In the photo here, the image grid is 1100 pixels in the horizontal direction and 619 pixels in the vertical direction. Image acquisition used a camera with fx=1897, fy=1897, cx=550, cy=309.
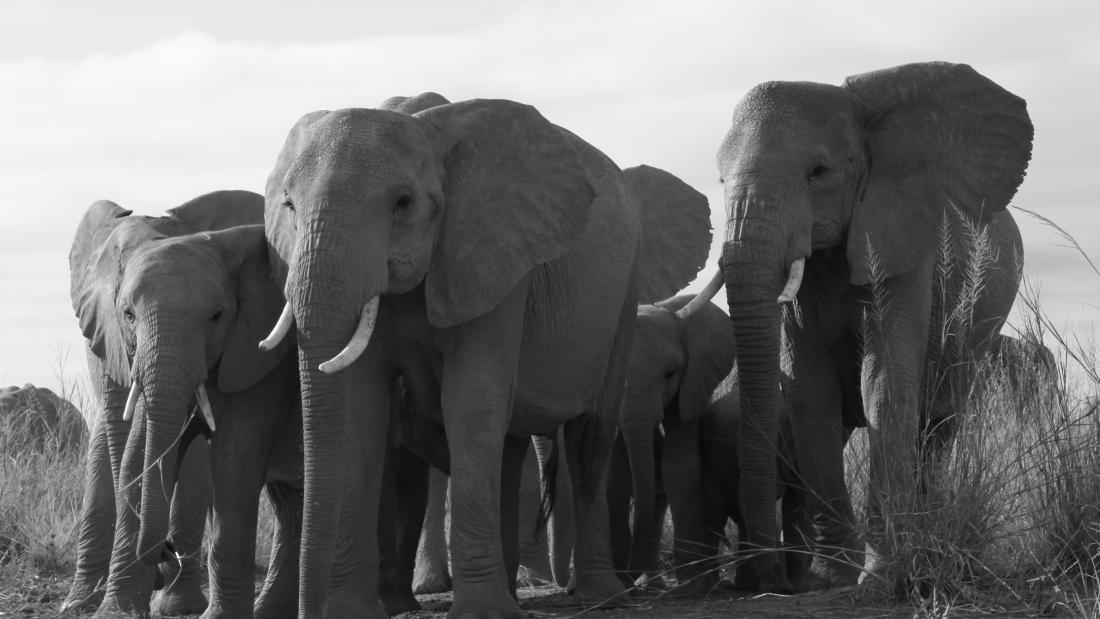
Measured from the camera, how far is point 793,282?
9.55m

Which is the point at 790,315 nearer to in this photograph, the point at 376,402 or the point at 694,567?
the point at 694,567

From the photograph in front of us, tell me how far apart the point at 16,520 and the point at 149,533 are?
444 cm

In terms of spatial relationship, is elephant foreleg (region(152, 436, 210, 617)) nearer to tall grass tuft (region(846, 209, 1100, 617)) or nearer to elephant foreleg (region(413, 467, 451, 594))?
elephant foreleg (region(413, 467, 451, 594))

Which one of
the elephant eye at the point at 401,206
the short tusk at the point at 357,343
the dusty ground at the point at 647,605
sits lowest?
the dusty ground at the point at 647,605

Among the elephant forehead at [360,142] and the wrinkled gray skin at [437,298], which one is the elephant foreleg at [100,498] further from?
the elephant forehead at [360,142]

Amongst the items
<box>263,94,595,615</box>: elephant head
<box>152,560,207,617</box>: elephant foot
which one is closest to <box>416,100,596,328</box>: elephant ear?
<box>263,94,595,615</box>: elephant head

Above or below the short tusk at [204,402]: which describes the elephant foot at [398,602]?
below

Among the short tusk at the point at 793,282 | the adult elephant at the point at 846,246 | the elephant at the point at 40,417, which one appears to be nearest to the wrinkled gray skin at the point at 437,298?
the adult elephant at the point at 846,246

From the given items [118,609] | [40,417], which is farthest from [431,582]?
[40,417]

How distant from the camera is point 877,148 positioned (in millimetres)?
10250

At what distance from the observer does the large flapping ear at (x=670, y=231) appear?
14305 millimetres

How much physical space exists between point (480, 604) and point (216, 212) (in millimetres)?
3560

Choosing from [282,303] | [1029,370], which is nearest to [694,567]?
[1029,370]

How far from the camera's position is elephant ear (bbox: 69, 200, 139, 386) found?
942 centimetres
